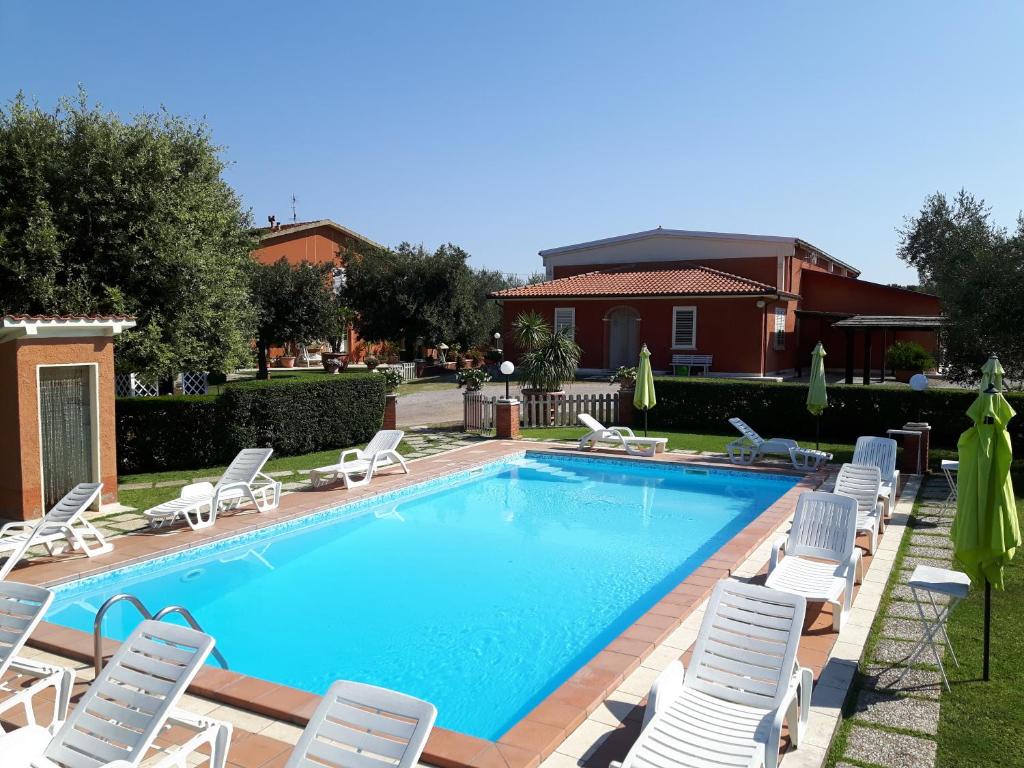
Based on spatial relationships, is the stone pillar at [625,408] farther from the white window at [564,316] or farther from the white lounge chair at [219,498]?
the white window at [564,316]

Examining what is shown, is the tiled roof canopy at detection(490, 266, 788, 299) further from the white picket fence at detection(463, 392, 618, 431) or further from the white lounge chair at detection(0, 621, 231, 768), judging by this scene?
the white lounge chair at detection(0, 621, 231, 768)

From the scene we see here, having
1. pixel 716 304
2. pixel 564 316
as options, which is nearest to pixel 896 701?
pixel 716 304

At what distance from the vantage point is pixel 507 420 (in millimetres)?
17328

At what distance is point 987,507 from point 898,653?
4.43 ft

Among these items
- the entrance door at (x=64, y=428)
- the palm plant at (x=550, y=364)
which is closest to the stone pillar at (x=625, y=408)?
the palm plant at (x=550, y=364)

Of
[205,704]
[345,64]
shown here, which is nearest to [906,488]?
[205,704]

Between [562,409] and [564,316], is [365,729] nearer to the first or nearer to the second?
[562,409]

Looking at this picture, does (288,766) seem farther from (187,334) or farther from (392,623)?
(187,334)

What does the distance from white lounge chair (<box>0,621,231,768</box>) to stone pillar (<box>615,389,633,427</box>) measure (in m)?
15.4

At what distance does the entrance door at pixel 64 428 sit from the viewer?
1009 centimetres

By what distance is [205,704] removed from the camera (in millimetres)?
5152

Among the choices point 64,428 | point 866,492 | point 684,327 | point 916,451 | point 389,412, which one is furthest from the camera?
point 684,327

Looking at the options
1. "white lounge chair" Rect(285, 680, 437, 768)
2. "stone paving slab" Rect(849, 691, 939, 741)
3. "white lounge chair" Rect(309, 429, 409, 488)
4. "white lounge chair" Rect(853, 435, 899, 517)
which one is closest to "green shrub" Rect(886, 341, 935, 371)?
"white lounge chair" Rect(853, 435, 899, 517)

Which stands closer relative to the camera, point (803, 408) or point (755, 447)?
point (755, 447)
